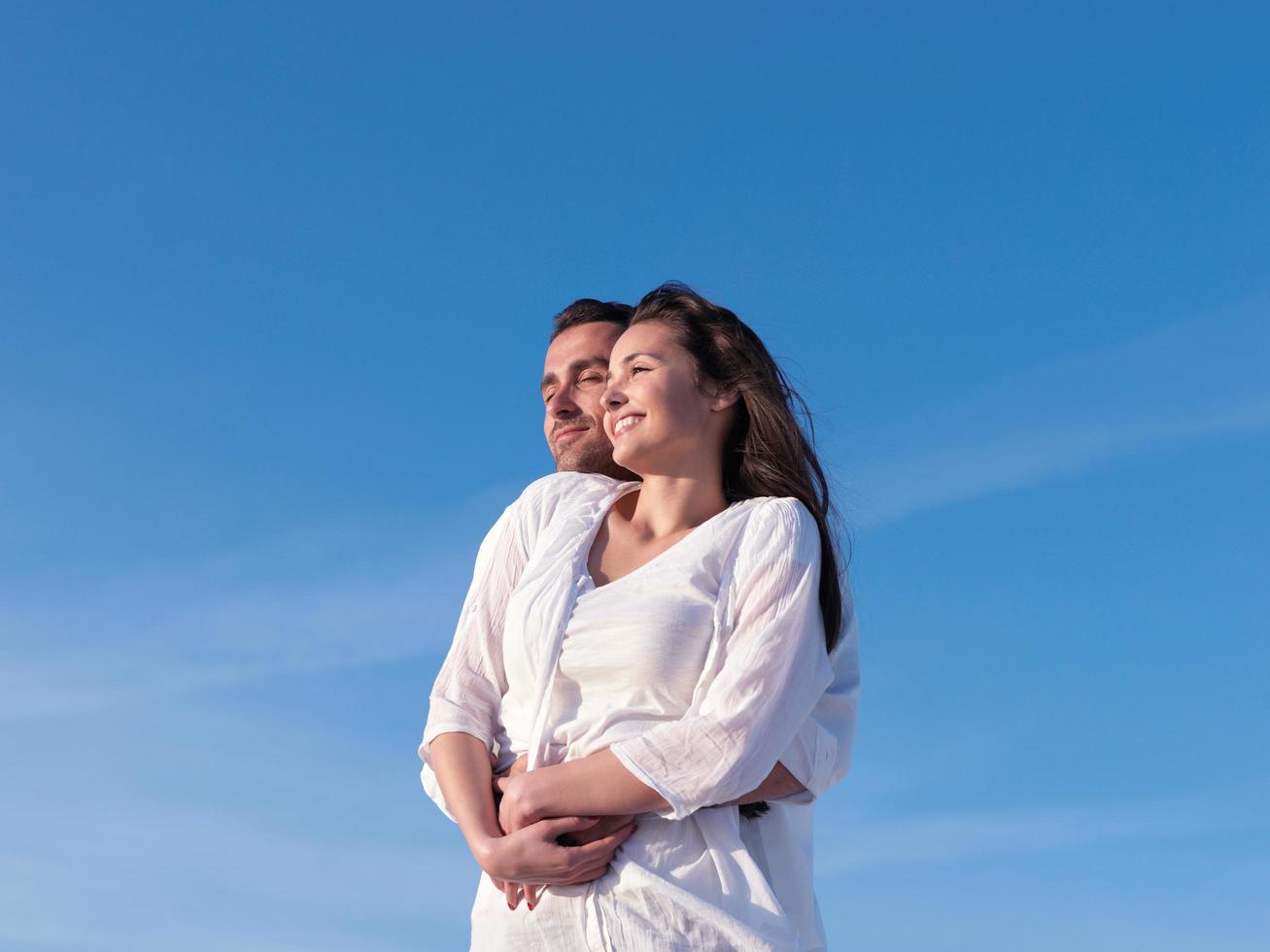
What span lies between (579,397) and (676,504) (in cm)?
172

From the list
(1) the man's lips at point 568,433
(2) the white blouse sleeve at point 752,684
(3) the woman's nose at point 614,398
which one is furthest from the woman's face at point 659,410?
(1) the man's lips at point 568,433

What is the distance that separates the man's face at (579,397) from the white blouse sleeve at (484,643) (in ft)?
3.84

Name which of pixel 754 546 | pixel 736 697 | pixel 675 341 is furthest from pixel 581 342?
pixel 736 697

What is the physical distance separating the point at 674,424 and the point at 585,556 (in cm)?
49

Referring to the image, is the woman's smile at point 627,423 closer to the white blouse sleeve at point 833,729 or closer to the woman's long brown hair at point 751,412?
the woman's long brown hair at point 751,412

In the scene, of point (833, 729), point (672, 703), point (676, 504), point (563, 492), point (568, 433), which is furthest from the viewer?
point (568, 433)

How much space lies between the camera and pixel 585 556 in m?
4.70

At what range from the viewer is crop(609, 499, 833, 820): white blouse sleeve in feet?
13.3

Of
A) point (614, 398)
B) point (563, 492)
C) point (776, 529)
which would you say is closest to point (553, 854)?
point (776, 529)

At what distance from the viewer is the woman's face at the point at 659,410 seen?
4.72 metres

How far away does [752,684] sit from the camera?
13.6 ft

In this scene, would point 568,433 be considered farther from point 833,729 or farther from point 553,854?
point 553,854

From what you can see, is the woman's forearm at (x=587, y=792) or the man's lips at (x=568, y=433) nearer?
the woman's forearm at (x=587, y=792)

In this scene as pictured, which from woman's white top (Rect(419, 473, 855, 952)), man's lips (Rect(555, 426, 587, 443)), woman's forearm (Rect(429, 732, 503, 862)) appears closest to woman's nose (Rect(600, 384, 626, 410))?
woman's white top (Rect(419, 473, 855, 952))
